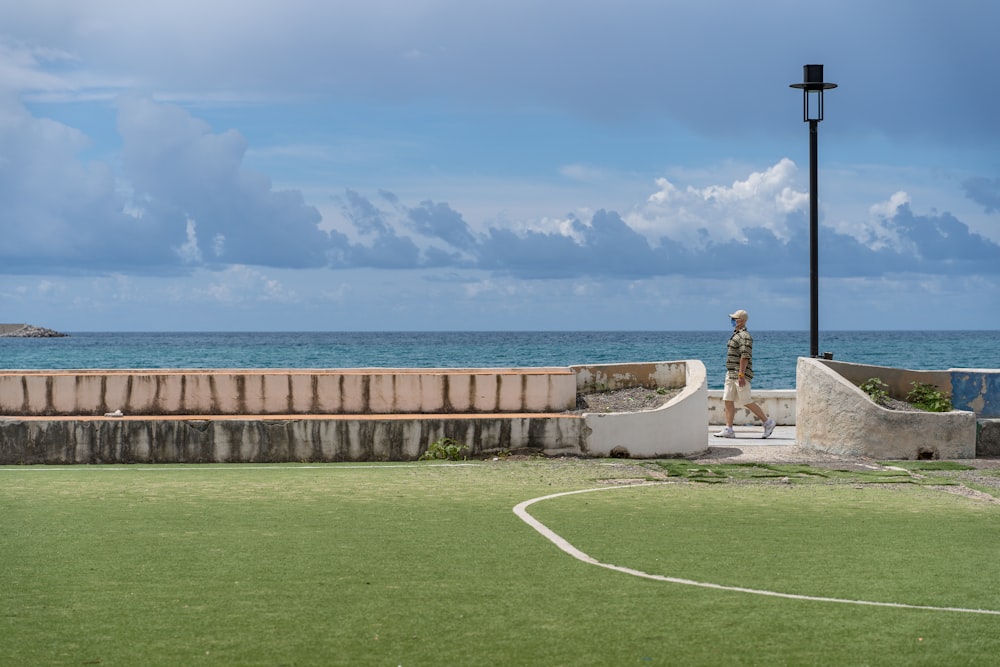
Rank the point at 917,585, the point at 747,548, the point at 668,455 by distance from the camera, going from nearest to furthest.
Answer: the point at 917,585, the point at 747,548, the point at 668,455

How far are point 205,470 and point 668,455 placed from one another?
20.0 feet

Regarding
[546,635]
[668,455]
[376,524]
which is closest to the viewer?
[546,635]

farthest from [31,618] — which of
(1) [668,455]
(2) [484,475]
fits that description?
(1) [668,455]

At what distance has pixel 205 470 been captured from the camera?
1534 cm

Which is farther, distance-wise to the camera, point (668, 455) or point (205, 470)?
point (668, 455)

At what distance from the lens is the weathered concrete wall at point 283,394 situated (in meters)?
17.6

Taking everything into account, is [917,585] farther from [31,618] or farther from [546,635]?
[31,618]

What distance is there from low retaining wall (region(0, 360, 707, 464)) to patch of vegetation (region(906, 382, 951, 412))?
3276 millimetres

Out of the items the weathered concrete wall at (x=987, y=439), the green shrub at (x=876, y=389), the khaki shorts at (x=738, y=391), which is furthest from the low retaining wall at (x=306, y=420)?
the weathered concrete wall at (x=987, y=439)

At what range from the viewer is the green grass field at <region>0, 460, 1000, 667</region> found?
6445 millimetres

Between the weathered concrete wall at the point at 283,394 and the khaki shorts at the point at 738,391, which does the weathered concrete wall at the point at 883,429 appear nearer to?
the khaki shorts at the point at 738,391

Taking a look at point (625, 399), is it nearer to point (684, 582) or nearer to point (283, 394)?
point (283, 394)

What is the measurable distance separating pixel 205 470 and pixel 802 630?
33.0 ft

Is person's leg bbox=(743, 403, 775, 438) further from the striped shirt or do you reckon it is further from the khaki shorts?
the striped shirt
